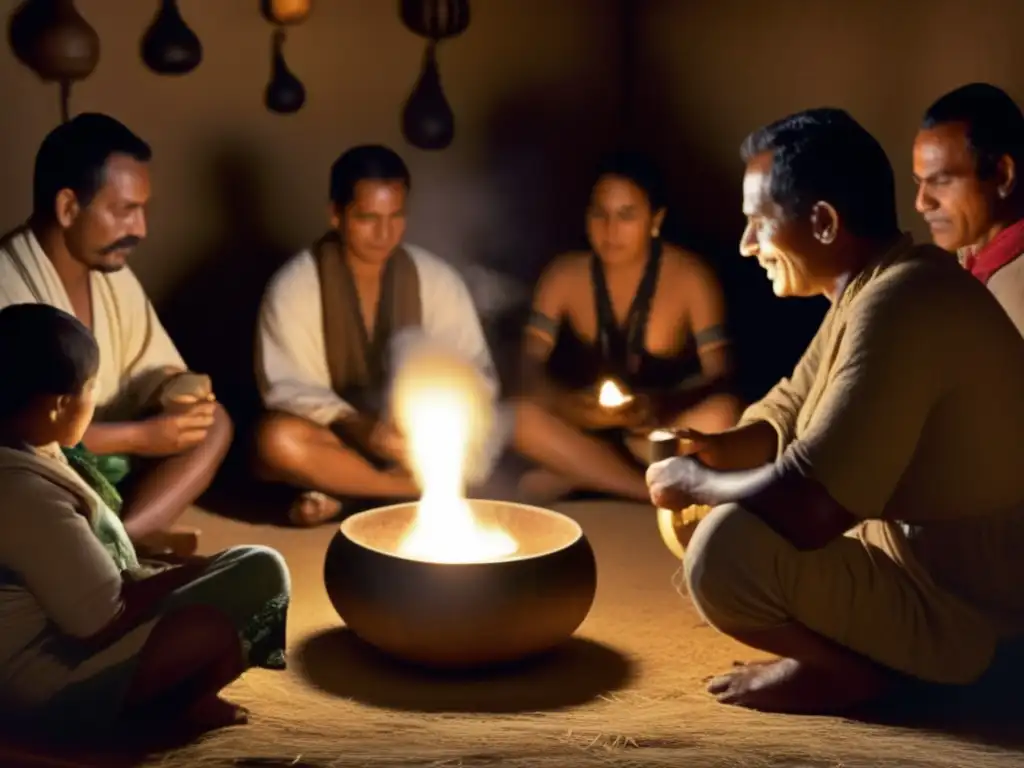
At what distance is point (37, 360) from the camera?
3.05 m

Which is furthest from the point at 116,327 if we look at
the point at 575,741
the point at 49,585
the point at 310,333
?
the point at 575,741

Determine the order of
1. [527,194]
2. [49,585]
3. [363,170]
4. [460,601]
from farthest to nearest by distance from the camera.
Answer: [527,194], [363,170], [460,601], [49,585]

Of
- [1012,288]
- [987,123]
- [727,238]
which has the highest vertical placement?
[727,238]

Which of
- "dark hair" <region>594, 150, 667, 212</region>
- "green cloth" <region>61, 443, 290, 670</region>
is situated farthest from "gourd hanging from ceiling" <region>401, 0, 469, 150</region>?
"green cloth" <region>61, 443, 290, 670</region>

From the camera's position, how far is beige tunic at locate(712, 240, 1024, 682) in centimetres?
324

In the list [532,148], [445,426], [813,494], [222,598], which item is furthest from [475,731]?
[532,148]

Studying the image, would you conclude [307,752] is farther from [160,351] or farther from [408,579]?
[160,351]

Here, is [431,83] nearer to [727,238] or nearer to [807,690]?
[727,238]

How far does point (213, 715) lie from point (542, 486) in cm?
241

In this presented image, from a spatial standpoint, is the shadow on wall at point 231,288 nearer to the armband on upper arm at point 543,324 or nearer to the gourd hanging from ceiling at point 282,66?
the gourd hanging from ceiling at point 282,66

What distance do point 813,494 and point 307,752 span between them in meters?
1.24

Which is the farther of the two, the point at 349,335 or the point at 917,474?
the point at 349,335

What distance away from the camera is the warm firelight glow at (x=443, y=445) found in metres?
4.03

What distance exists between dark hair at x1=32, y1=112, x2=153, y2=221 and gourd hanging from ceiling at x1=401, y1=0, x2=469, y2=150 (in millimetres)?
2013
